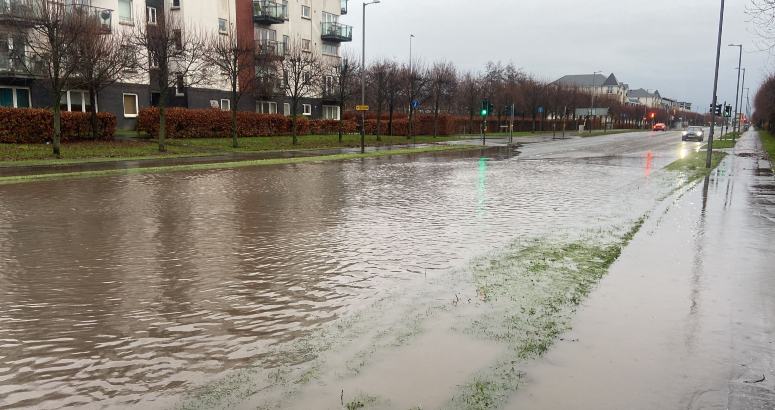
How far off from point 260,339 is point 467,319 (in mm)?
1896

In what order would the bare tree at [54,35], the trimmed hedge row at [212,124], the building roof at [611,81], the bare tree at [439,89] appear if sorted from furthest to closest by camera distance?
the building roof at [611,81] < the bare tree at [439,89] < the trimmed hedge row at [212,124] < the bare tree at [54,35]

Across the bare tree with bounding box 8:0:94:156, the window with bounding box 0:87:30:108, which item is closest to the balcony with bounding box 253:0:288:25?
the window with bounding box 0:87:30:108

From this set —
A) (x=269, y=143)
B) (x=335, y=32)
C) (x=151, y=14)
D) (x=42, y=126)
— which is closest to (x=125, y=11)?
(x=151, y=14)

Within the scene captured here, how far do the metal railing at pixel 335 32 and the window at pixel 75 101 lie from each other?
76.1ft

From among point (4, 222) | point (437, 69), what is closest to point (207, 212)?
point (4, 222)

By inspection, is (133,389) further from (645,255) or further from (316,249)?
(645,255)

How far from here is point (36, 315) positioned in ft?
17.8

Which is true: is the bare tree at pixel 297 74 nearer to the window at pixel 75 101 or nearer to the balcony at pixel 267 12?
the balcony at pixel 267 12

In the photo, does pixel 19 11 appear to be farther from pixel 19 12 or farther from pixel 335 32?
pixel 335 32

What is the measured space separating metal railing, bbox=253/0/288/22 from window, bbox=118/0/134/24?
10.7 m

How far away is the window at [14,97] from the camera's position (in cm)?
3247

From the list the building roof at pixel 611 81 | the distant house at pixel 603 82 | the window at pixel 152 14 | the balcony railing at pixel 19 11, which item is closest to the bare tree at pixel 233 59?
the window at pixel 152 14

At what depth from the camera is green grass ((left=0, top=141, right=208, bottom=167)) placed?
23328mm

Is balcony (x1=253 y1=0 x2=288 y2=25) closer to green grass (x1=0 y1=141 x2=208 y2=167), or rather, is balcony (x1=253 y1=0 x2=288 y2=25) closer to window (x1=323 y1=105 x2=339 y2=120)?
window (x1=323 y1=105 x2=339 y2=120)
